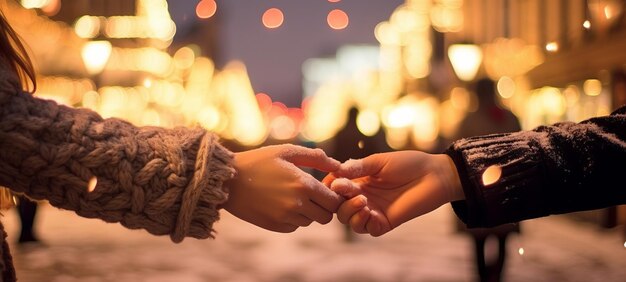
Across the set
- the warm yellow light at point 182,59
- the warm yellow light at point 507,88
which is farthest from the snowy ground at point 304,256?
the warm yellow light at point 182,59

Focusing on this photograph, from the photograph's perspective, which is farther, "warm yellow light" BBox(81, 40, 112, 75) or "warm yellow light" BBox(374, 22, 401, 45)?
"warm yellow light" BBox(374, 22, 401, 45)

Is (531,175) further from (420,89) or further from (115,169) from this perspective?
(420,89)

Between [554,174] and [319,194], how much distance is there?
75 centimetres

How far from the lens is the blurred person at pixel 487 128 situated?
4445 millimetres

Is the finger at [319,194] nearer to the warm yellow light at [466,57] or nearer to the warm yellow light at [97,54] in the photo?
the warm yellow light at [466,57]

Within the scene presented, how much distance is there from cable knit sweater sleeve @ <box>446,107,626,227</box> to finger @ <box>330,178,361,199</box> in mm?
461

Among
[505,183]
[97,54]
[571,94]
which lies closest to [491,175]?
[505,183]

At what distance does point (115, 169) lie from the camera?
1579 millimetres

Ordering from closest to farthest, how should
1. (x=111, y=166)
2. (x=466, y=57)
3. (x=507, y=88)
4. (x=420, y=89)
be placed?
1. (x=111, y=166)
2. (x=466, y=57)
3. (x=507, y=88)
4. (x=420, y=89)

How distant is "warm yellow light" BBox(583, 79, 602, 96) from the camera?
875cm

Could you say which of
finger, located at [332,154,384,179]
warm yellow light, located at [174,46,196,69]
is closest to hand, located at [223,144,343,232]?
finger, located at [332,154,384,179]

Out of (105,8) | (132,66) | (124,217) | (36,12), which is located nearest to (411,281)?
(124,217)

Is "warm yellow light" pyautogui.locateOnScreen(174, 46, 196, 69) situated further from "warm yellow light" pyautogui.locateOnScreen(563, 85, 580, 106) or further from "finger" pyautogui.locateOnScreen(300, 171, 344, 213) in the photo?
"finger" pyautogui.locateOnScreen(300, 171, 344, 213)

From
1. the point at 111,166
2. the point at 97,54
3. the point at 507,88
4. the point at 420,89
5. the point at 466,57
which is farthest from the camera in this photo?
the point at 420,89
